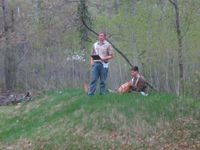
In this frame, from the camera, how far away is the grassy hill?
505 inches

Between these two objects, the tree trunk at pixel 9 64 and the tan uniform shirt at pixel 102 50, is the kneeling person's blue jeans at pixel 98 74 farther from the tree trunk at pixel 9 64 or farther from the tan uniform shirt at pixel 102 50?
the tree trunk at pixel 9 64

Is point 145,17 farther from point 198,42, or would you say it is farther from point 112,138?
point 112,138

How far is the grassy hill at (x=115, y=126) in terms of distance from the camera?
12836 millimetres

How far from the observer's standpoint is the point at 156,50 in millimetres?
21750

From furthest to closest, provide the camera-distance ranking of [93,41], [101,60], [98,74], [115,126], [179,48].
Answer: [93,41] < [179,48] < [98,74] < [101,60] < [115,126]

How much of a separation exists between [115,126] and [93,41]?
1545 cm

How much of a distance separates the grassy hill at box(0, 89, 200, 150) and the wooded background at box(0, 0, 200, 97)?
142 inches

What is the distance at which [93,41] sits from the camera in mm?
28531

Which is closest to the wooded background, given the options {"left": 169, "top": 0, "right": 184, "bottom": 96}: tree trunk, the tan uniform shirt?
{"left": 169, "top": 0, "right": 184, "bottom": 96}: tree trunk

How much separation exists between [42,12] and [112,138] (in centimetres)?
2363

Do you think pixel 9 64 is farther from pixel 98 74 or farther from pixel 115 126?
pixel 115 126

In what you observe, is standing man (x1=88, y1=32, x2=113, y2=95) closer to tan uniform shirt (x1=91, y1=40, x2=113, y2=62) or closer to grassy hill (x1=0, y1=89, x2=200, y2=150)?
tan uniform shirt (x1=91, y1=40, x2=113, y2=62)

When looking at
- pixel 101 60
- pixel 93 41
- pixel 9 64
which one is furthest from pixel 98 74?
pixel 9 64

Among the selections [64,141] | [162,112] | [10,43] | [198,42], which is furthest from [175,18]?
[10,43]
